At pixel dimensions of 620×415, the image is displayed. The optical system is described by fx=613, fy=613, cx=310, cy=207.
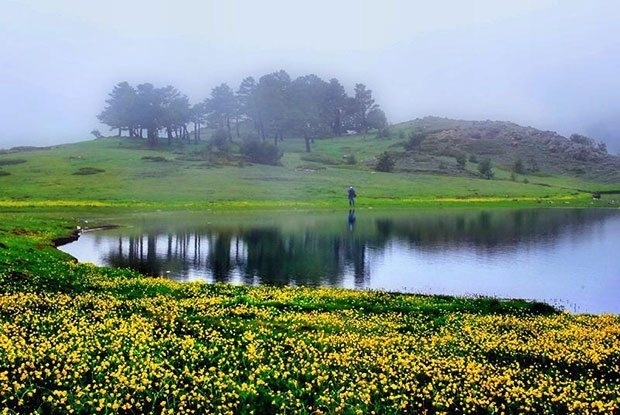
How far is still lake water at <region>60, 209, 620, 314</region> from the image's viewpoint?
42.9m

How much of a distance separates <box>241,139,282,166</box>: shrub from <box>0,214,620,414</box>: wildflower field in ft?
457

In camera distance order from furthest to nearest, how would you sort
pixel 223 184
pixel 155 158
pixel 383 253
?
pixel 155 158, pixel 223 184, pixel 383 253

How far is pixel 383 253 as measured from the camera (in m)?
57.1

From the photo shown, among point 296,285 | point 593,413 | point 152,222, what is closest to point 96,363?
point 593,413

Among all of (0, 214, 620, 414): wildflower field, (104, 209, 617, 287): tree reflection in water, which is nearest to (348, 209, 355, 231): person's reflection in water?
(104, 209, 617, 287): tree reflection in water

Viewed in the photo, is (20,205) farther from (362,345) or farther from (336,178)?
→ (362,345)

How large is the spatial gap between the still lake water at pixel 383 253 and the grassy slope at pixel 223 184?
24070 mm

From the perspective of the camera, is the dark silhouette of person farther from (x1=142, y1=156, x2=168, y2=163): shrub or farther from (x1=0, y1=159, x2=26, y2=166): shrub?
(x1=0, y1=159, x2=26, y2=166): shrub

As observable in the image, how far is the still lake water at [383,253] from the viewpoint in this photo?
141 feet

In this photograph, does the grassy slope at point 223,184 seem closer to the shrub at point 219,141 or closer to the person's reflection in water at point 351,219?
the shrub at point 219,141

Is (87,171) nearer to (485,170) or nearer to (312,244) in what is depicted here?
(312,244)

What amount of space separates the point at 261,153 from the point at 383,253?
115m

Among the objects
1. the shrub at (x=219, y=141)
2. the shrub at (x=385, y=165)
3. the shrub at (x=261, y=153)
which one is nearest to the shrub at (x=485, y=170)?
the shrub at (x=385, y=165)

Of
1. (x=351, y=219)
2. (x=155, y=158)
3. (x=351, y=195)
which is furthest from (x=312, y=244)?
(x=155, y=158)
